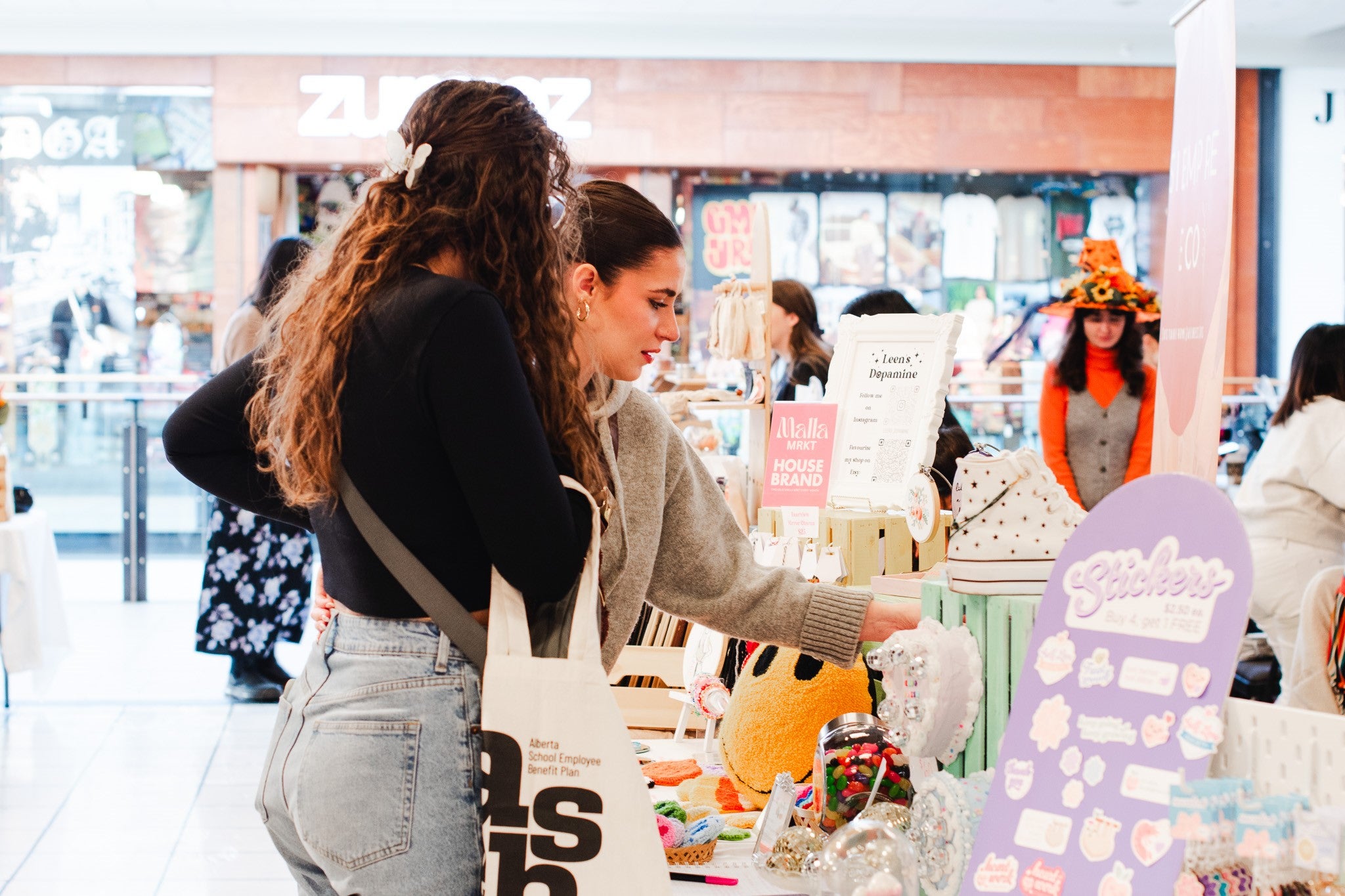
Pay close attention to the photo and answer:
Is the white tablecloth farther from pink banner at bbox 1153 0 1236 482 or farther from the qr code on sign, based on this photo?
pink banner at bbox 1153 0 1236 482

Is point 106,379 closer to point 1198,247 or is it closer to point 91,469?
point 91,469

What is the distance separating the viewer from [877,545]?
2.08m

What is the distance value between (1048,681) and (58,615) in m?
4.67

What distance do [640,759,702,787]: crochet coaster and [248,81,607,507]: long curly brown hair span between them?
0.90 meters

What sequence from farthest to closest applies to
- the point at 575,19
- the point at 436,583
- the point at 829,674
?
1. the point at 575,19
2. the point at 829,674
3. the point at 436,583

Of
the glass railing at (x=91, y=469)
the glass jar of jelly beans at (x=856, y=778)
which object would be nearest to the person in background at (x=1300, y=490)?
the glass jar of jelly beans at (x=856, y=778)

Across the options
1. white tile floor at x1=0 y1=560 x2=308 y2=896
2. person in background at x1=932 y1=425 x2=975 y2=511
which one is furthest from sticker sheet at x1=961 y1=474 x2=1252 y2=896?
white tile floor at x1=0 y1=560 x2=308 y2=896

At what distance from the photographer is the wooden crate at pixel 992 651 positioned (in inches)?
53.4

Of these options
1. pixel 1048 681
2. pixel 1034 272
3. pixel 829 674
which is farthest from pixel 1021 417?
pixel 1048 681

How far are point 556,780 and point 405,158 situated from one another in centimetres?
63

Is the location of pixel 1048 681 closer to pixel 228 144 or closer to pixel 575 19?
pixel 575 19

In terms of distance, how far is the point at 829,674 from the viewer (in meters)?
1.85

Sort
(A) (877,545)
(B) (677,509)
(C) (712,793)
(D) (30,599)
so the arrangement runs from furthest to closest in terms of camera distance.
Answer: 1. (D) (30,599)
2. (A) (877,545)
3. (C) (712,793)
4. (B) (677,509)

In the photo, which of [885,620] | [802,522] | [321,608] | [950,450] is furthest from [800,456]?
[321,608]
